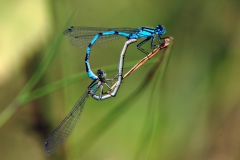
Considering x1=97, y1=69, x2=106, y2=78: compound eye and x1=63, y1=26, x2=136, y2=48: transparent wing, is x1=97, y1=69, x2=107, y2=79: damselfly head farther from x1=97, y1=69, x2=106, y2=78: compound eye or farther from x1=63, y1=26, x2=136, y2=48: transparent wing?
x1=63, y1=26, x2=136, y2=48: transparent wing

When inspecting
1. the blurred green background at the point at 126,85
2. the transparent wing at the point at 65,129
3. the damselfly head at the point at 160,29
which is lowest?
the transparent wing at the point at 65,129

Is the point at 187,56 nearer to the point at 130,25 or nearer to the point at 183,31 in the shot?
the point at 183,31

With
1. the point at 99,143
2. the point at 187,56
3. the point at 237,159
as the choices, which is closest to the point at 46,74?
the point at 99,143

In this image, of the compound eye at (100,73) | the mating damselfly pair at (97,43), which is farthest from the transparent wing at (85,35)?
the compound eye at (100,73)

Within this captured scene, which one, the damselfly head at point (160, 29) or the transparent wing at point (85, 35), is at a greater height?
the damselfly head at point (160, 29)

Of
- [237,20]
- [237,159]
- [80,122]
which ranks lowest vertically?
[80,122]

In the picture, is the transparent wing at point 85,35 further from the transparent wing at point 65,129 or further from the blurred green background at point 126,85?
the transparent wing at point 65,129
